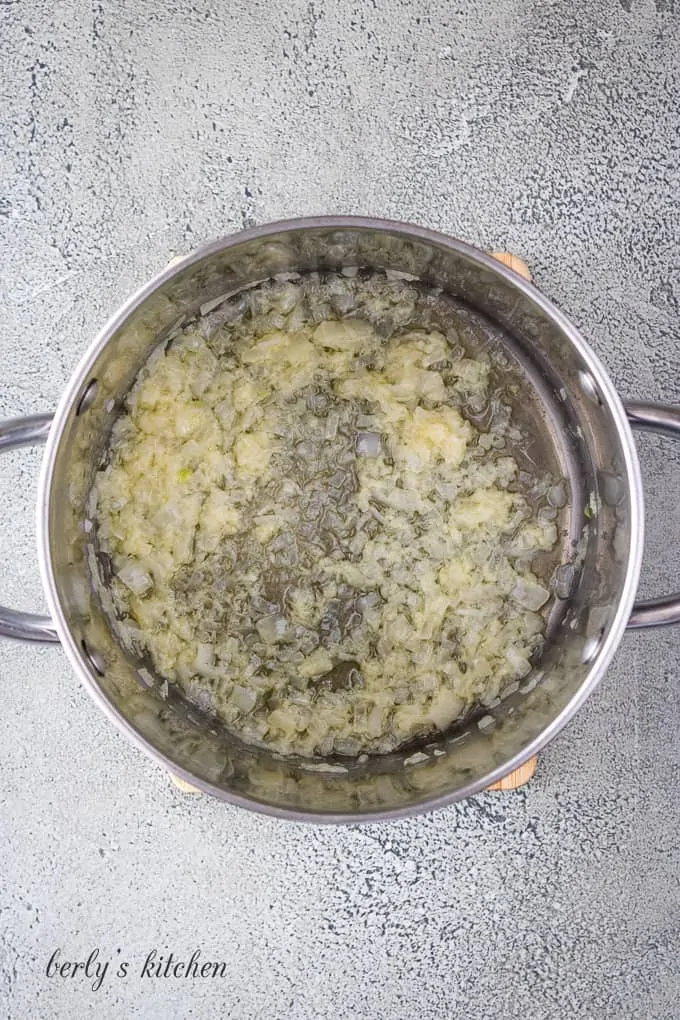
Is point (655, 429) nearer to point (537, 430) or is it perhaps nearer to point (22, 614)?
point (537, 430)

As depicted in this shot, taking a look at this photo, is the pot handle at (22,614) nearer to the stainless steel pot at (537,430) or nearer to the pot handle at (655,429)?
the stainless steel pot at (537,430)

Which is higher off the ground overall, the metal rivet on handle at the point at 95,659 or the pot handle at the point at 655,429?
the pot handle at the point at 655,429

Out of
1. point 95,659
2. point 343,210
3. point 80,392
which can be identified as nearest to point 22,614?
point 95,659

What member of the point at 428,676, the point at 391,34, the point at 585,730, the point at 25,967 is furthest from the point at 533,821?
the point at 391,34

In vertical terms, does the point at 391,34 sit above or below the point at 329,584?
above

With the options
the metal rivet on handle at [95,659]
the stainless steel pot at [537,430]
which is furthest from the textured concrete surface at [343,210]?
the metal rivet on handle at [95,659]

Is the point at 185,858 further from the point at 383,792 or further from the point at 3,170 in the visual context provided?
the point at 3,170
